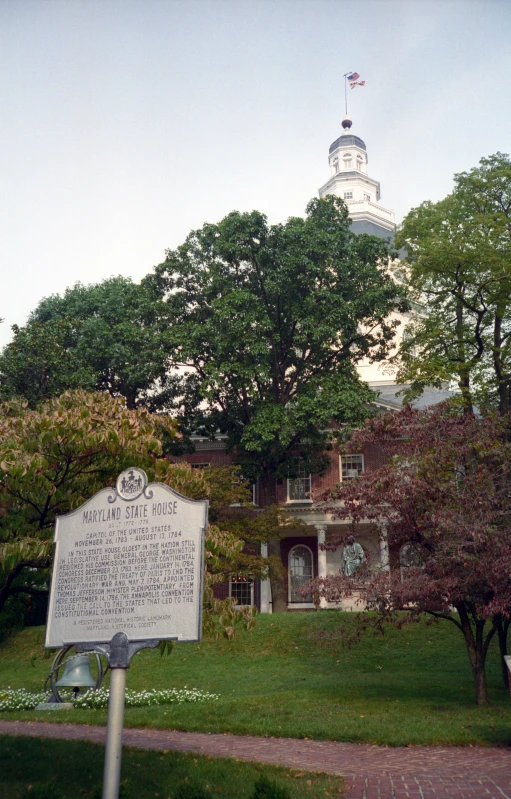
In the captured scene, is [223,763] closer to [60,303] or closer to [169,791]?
[169,791]

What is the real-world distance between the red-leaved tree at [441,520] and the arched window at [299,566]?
2378cm

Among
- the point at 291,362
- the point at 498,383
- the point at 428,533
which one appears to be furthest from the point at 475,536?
the point at 291,362

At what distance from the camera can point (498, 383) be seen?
2658 cm

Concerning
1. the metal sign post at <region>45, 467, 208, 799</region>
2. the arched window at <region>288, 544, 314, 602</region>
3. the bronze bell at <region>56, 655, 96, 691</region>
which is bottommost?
the bronze bell at <region>56, 655, 96, 691</region>

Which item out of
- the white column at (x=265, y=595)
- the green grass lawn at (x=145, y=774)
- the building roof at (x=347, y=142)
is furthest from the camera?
the building roof at (x=347, y=142)

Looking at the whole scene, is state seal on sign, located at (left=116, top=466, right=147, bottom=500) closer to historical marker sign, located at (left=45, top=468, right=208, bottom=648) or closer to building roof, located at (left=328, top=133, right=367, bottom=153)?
historical marker sign, located at (left=45, top=468, right=208, bottom=648)

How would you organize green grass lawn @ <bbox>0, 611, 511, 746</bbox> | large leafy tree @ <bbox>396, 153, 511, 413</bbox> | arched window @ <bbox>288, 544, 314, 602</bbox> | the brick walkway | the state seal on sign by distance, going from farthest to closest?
arched window @ <bbox>288, 544, 314, 602</bbox> → large leafy tree @ <bbox>396, 153, 511, 413</bbox> → green grass lawn @ <bbox>0, 611, 511, 746</bbox> → the brick walkway → the state seal on sign

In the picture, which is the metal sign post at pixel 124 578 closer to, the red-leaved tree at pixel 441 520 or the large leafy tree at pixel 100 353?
the red-leaved tree at pixel 441 520

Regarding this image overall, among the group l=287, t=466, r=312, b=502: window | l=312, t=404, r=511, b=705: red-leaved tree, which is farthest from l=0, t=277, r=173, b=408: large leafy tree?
l=312, t=404, r=511, b=705: red-leaved tree

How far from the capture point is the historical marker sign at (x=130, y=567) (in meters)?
7.46

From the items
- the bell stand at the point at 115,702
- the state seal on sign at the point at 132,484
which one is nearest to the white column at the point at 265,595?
the state seal on sign at the point at 132,484

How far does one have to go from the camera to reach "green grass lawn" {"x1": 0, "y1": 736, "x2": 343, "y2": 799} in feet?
27.7

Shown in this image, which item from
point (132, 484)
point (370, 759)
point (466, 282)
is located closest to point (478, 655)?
point (370, 759)

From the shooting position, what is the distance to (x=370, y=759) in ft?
36.2
